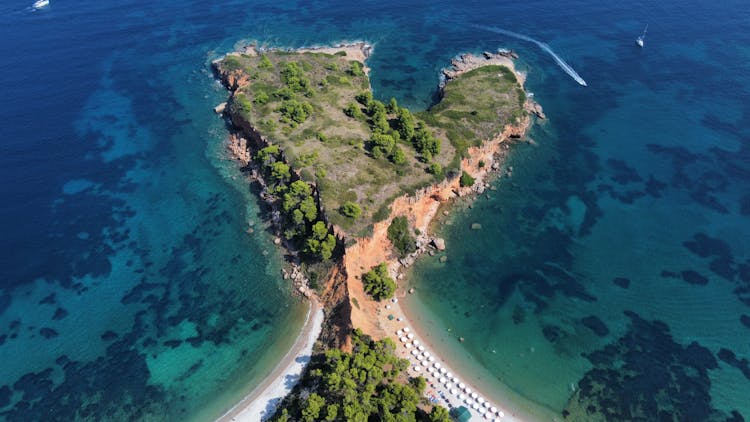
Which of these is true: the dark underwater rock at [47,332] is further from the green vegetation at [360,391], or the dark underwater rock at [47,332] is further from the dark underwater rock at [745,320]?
the dark underwater rock at [745,320]

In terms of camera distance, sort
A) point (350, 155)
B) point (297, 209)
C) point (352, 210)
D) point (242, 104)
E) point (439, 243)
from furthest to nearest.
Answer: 1. point (242, 104)
2. point (350, 155)
3. point (439, 243)
4. point (297, 209)
5. point (352, 210)

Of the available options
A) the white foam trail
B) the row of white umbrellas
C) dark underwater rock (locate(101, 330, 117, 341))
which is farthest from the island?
dark underwater rock (locate(101, 330, 117, 341))

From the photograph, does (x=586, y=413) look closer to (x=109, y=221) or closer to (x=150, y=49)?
(x=109, y=221)

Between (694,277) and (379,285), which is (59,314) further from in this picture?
Answer: (694,277)

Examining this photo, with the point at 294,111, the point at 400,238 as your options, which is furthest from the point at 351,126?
the point at 400,238

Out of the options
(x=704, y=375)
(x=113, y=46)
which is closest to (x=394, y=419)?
(x=704, y=375)
